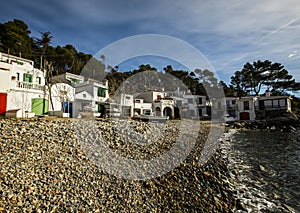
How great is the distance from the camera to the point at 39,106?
51.9 ft

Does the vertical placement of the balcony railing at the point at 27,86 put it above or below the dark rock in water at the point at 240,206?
above

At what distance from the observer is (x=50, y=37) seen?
3728cm

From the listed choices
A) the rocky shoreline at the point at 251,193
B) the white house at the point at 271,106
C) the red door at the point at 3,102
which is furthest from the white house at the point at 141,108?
the white house at the point at 271,106

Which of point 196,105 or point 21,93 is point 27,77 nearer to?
point 21,93

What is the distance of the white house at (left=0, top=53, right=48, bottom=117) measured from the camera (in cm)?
1293

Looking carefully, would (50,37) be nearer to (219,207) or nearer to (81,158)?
(81,158)

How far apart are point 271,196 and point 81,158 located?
7476mm

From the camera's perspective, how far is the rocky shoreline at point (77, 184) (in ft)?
13.9

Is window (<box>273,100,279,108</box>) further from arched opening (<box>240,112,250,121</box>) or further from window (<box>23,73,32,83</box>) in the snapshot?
window (<box>23,73,32,83</box>)

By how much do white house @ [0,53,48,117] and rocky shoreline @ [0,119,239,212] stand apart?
7605 mm

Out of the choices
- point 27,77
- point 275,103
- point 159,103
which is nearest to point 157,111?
point 159,103

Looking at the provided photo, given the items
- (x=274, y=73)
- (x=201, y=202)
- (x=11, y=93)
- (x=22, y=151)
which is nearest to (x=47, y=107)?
(x=11, y=93)

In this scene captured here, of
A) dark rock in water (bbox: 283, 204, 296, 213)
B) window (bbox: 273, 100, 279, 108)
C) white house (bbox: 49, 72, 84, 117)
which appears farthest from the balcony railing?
window (bbox: 273, 100, 279, 108)

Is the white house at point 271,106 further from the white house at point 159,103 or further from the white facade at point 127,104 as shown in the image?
the white facade at point 127,104
